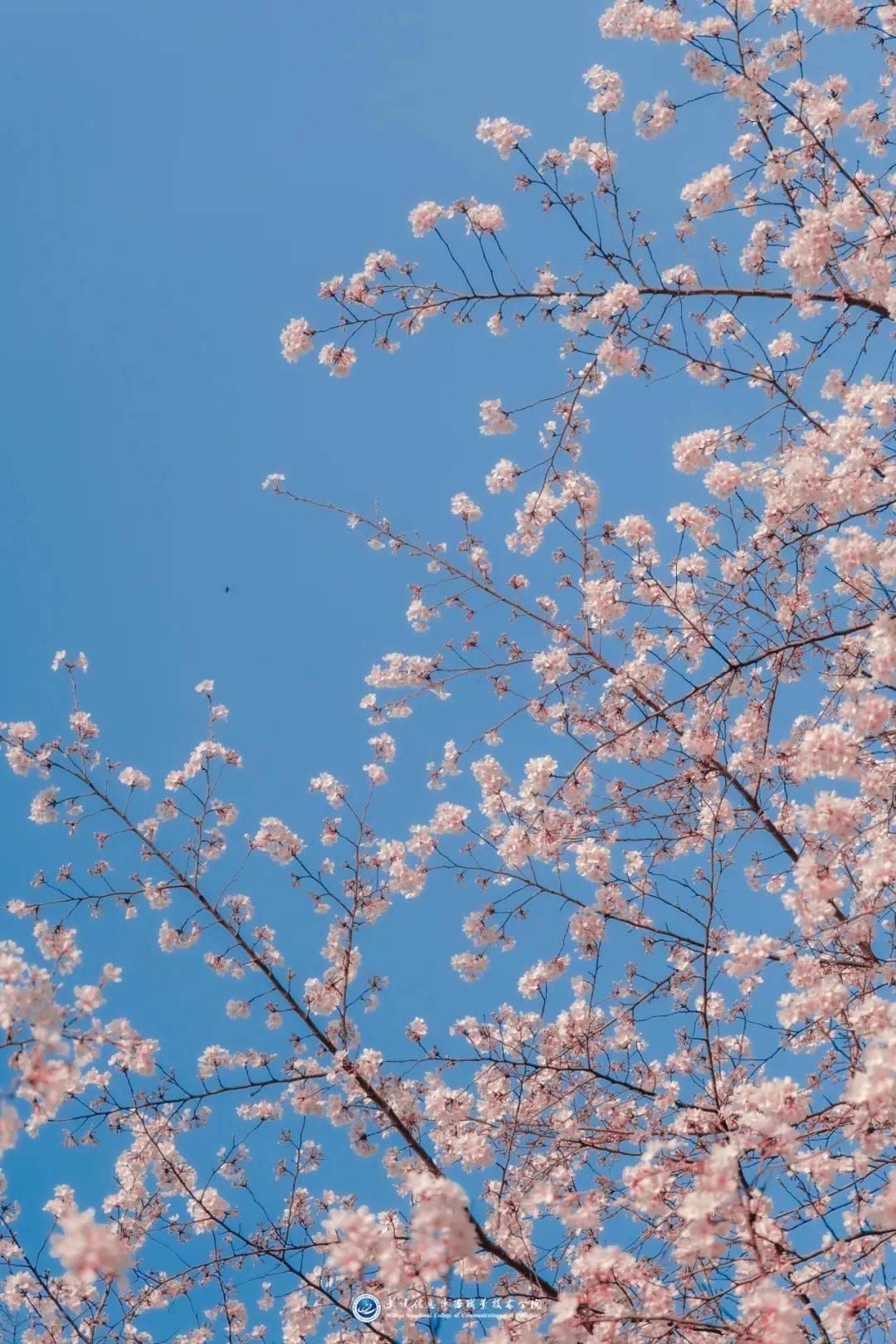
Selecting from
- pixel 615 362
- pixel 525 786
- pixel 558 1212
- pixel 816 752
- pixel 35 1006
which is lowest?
pixel 558 1212

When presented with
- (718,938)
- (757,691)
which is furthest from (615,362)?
(718,938)

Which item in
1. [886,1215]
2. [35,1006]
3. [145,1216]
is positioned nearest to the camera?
[35,1006]

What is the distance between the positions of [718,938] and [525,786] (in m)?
1.58

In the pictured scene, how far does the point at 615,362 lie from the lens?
5.76m

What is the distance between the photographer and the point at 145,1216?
23.3ft

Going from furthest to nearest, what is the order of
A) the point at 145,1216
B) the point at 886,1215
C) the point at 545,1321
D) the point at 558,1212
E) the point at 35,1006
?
1. the point at 145,1216
2. the point at 545,1321
3. the point at 558,1212
4. the point at 886,1215
5. the point at 35,1006

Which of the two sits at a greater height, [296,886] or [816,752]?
[296,886]

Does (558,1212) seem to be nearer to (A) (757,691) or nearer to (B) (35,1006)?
(B) (35,1006)


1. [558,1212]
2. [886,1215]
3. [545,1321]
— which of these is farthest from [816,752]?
[545,1321]

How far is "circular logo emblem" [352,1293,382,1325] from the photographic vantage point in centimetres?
595

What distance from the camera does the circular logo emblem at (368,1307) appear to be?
595 centimetres

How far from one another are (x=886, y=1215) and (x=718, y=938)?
247 cm

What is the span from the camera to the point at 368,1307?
6211 mm

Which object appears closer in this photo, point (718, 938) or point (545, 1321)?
point (545, 1321)
